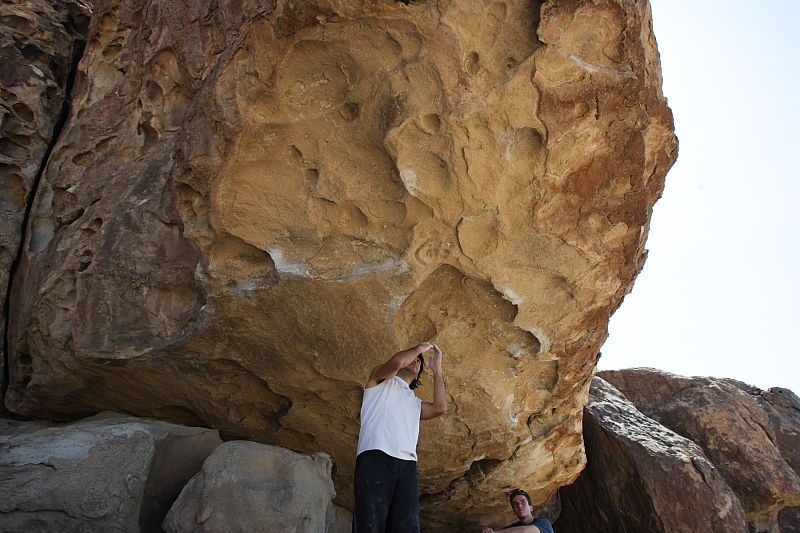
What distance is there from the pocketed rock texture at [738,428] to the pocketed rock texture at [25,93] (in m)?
6.72

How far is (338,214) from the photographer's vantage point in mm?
4137

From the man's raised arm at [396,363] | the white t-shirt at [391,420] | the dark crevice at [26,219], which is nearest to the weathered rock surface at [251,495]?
the white t-shirt at [391,420]

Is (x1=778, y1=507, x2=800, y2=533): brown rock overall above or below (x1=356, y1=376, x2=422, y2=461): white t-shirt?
below

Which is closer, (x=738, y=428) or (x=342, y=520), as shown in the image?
(x=342, y=520)

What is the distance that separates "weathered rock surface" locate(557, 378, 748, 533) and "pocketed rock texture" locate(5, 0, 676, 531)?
1.58 meters

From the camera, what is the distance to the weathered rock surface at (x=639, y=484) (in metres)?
6.27

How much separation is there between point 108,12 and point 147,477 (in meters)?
3.66

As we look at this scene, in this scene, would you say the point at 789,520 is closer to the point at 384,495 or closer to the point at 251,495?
the point at 384,495

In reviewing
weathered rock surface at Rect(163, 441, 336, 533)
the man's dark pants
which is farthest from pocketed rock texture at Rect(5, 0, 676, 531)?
the man's dark pants

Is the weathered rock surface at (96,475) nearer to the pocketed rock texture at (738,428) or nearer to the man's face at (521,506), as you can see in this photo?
the man's face at (521,506)

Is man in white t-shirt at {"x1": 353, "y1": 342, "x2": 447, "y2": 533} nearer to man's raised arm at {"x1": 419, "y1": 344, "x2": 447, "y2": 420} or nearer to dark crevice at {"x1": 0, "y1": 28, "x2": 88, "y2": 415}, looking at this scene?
man's raised arm at {"x1": 419, "y1": 344, "x2": 447, "y2": 420}

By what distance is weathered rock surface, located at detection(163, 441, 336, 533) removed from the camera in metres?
3.52

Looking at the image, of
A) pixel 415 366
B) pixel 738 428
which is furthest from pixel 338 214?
pixel 738 428

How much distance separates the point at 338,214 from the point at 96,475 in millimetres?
1967
